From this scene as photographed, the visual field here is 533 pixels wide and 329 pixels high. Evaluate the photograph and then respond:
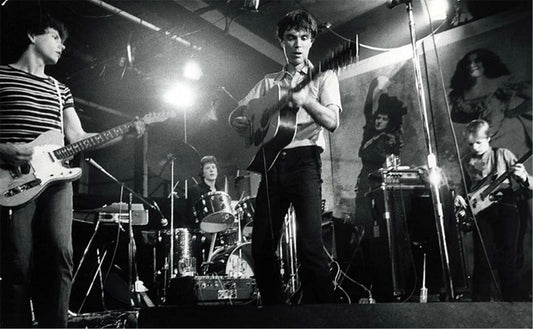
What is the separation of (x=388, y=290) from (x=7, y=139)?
4.36 m

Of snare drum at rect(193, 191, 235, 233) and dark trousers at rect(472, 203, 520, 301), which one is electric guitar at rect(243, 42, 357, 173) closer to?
snare drum at rect(193, 191, 235, 233)

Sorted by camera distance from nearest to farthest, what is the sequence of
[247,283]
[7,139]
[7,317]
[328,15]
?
[7,317] → [7,139] → [247,283] → [328,15]

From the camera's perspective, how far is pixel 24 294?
8.03ft

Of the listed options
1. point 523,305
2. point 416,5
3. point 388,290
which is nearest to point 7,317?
point 523,305

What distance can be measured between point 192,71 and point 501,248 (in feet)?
16.4

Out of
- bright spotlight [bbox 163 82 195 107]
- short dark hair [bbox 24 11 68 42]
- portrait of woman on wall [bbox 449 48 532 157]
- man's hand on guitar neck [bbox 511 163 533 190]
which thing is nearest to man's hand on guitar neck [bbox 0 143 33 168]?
short dark hair [bbox 24 11 68 42]

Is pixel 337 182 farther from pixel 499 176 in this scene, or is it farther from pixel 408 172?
pixel 499 176

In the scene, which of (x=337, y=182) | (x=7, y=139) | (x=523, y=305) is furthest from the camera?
(x=337, y=182)

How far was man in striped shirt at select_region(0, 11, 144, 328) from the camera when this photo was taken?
8.00ft

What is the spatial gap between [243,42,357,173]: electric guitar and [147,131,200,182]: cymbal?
117 inches

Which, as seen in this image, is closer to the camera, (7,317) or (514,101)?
(7,317)

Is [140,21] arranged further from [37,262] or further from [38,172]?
[37,262]

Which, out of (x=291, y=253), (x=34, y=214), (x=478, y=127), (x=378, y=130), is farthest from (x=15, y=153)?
(x=378, y=130)

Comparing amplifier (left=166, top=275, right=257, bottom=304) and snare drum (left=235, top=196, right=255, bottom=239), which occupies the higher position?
snare drum (left=235, top=196, right=255, bottom=239)
